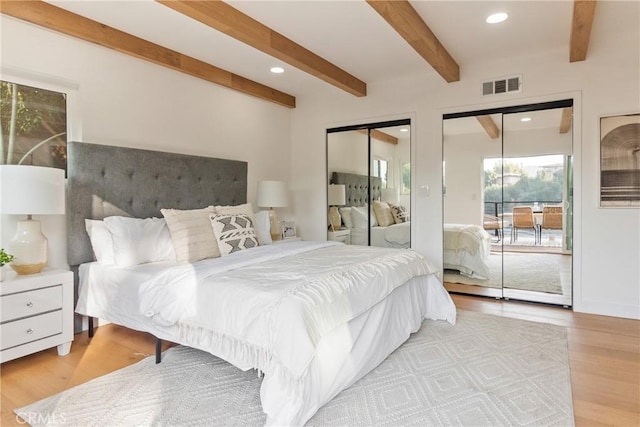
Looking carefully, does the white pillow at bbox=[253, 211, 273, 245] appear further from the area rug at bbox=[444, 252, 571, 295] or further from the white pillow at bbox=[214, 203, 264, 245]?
the area rug at bbox=[444, 252, 571, 295]

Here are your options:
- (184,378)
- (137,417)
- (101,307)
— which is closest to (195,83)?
(101,307)

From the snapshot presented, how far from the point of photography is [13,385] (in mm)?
2162

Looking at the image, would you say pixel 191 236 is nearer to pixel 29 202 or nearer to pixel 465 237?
pixel 29 202

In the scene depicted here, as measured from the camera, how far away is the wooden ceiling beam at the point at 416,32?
249cm

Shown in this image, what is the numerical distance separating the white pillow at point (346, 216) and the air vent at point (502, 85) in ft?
6.90

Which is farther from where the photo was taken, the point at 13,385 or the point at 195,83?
the point at 195,83

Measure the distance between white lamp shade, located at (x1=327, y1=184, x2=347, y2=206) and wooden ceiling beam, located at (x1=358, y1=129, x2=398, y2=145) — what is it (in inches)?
29.7

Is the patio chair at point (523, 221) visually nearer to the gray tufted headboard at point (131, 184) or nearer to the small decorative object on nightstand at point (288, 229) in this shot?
the small decorative object on nightstand at point (288, 229)

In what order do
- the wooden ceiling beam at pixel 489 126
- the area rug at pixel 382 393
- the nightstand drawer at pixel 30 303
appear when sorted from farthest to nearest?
the wooden ceiling beam at pixel 489 126, the nightstand drawer at pixel 30 303, the area rug at pixel 382 393

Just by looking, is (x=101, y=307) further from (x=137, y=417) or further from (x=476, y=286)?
(x=476, y=286)

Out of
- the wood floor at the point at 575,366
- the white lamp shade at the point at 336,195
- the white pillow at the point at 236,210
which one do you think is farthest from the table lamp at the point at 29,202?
the white lamp shade at the point at 336,195

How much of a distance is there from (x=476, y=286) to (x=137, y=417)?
361cm

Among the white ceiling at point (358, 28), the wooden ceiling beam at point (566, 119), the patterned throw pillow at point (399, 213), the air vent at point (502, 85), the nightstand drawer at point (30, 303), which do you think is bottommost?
the nightstand drawer at point (30, 303)

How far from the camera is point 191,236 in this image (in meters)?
2.88
